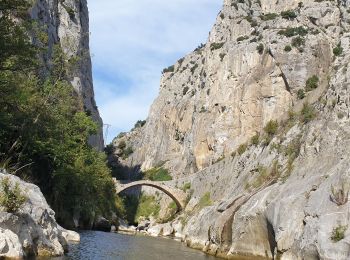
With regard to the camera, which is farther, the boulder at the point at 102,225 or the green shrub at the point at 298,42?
the green shrub at the point at 298,42

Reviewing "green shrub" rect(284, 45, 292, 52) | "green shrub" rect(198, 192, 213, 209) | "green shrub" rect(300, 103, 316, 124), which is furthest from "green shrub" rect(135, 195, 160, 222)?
"green shrub" rect(300, 103, 316, 124)

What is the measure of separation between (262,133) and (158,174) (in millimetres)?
54400

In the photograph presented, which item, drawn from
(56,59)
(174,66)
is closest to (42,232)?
(56,59)

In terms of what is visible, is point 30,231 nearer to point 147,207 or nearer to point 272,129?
point 272,129

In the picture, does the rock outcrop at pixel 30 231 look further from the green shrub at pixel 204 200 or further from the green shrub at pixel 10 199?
the green shrub at pixel 204 200

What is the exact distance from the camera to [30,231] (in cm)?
2191

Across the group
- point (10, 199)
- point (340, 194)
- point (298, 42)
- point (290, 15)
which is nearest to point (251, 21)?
point (290, 15)

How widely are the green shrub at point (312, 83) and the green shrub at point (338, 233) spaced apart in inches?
2223

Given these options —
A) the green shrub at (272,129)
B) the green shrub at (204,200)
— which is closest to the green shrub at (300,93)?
the green shrub at (204,200)

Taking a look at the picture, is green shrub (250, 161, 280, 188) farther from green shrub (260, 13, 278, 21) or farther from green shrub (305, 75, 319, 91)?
green shrub (260, 13, 278, 21)

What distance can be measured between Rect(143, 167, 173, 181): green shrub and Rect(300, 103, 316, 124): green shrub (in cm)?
6400

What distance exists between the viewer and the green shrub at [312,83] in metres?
76.5

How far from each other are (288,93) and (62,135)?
4616cm

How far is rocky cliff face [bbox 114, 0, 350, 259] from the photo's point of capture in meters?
28.3
